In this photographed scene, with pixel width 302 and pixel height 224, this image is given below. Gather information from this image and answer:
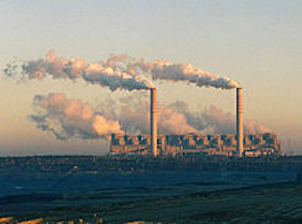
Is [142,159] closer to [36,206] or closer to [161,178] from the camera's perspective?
Result: [161,178]

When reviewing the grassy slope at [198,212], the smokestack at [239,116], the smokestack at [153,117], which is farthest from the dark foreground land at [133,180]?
the smokestack at [239,116]

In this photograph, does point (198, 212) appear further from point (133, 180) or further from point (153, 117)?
point (153, 117)

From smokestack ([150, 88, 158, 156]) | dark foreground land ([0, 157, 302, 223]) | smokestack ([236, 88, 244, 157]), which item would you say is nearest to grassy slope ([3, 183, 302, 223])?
dark foreground land ([0, 157, 302, 223])

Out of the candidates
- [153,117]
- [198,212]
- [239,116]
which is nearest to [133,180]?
[153,117]

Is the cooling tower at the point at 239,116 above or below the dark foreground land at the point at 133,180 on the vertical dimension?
above

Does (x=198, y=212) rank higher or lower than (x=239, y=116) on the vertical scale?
lower

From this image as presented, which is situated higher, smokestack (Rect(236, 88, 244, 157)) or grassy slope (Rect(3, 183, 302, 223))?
smokestack (Rect(236, 88, 244, 157))

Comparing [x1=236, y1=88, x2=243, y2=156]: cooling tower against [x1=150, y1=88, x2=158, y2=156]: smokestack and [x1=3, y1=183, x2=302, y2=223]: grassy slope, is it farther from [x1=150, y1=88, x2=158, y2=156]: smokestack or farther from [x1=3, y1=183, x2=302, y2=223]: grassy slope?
[x1=3, y1=183, x2=302, y2=223]: grassy slope

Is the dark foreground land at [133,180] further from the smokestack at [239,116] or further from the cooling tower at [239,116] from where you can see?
the cooling tower at [239,116]

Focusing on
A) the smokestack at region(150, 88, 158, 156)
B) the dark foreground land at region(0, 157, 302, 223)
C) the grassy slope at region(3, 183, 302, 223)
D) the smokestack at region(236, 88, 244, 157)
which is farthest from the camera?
the smokestack at region(236, 88, 244, 157)

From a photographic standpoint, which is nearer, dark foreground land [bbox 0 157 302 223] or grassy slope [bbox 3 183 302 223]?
grassy slope [bbox 3 183 302 223]

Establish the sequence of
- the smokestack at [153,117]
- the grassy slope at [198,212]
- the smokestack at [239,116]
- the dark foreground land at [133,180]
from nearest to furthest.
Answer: the grassy slope at [198,212]
the dark foreground land at [133,180]
the smokestack at [153,117]
the smokestack at [239,116]

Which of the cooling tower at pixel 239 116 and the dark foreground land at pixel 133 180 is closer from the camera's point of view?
the dark foreground land at pixel 133 180

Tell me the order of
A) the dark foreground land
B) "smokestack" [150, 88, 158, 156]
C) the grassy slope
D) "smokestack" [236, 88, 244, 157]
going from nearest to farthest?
1. the grassy slope
2. the dark foreground land
3. "smokestack" [150, 88, 158, 156]
4. "smokestack" [236, 88, 244, 157]
